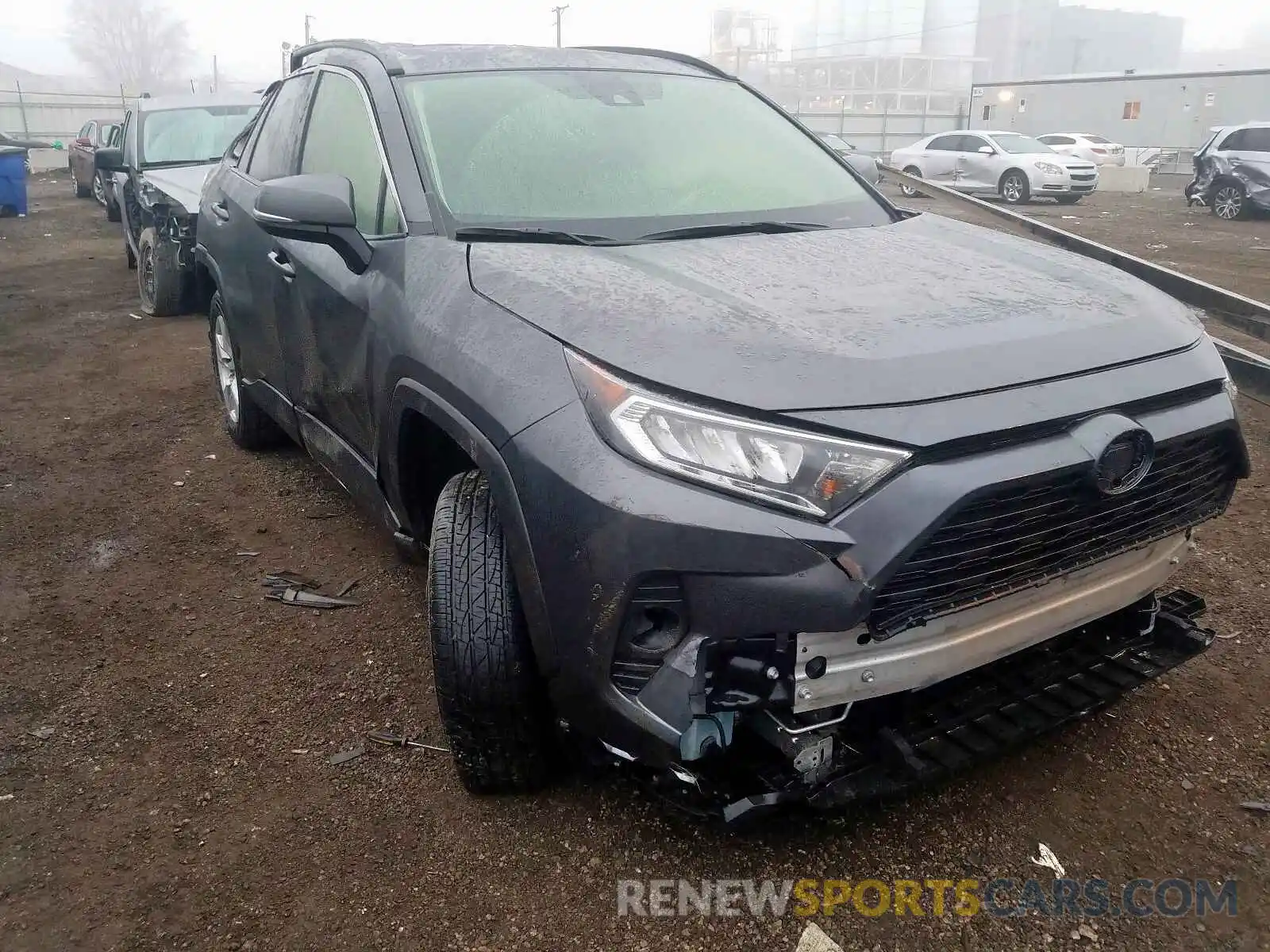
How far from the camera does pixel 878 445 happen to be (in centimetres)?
177

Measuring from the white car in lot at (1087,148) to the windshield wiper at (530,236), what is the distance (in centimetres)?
2805

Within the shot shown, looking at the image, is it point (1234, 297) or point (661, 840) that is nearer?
point (661, 840)

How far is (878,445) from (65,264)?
39.7 feet

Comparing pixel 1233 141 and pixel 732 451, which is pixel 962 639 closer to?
pixel 732 451

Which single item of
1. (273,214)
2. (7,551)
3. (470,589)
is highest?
(273,214)

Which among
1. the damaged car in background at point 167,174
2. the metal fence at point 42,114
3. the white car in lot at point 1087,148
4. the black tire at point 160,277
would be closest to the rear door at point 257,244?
the damaged car in background at point 167,174

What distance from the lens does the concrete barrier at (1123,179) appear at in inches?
971

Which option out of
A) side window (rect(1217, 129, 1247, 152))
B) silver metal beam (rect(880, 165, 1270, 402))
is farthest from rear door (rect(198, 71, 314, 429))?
side window (rect(1217, 129, 1247, 152))

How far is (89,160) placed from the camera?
59.2 feet

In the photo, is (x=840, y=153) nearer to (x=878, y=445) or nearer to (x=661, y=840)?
(x=878, y=445)

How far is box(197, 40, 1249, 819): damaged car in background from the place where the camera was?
70.4 inches

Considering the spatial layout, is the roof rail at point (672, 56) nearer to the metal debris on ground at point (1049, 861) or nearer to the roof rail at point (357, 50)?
the roof rail at point (357, 50)

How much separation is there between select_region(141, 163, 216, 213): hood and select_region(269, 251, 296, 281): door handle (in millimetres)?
4145

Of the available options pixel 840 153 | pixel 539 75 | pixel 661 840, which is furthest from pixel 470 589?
pixel 840 153
